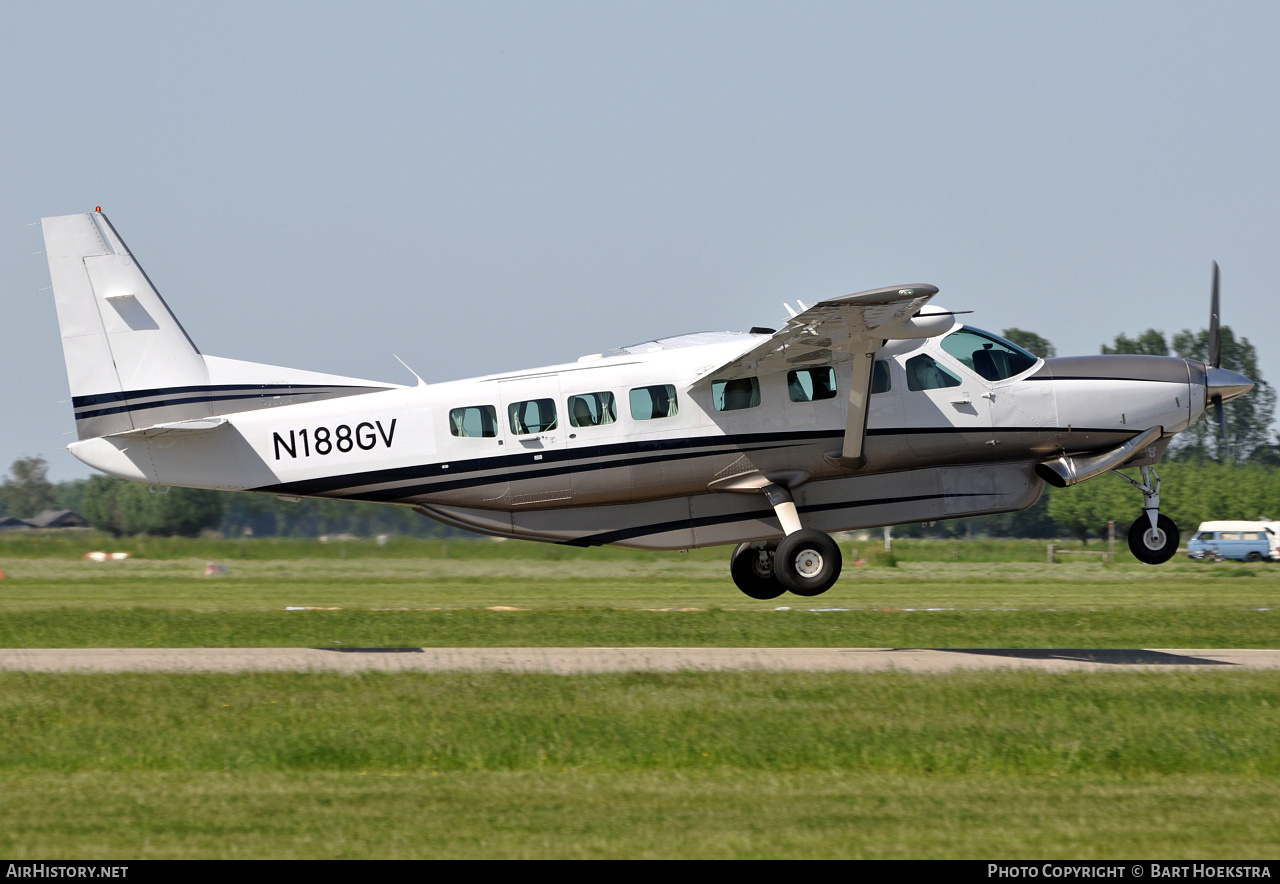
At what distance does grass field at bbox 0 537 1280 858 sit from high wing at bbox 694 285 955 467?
4372 mm

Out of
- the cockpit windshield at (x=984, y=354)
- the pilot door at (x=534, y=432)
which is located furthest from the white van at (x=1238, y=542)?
the pilot door at (x=534, y=432)

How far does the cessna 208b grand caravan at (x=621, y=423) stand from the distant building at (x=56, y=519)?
5185 centimetres

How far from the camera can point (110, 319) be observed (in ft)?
63.9

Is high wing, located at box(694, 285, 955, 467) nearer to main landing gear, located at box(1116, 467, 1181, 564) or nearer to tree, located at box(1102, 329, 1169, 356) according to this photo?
main landing gear, located at box(1116, 467, 1181, 564)

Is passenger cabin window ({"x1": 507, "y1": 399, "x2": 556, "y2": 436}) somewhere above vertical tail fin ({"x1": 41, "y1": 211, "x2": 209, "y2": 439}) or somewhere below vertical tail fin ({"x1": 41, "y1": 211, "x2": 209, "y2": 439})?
below

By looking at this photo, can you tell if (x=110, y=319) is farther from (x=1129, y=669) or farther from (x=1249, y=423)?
(x=1249, y=423)

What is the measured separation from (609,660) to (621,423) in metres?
3.40

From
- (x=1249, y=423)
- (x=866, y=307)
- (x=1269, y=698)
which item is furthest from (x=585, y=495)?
(x=1249, y=423)

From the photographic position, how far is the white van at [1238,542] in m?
63.4

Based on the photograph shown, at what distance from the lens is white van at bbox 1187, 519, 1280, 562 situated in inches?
2496

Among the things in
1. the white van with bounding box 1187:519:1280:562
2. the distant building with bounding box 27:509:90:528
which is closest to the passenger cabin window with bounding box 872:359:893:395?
the white van with bounding box 1187:519:1280:562

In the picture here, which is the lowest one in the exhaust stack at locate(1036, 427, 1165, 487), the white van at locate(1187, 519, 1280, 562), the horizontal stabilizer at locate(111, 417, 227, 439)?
the white van at locate(1187, 519, 1280, 562)

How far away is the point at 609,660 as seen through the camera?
62.0 feet
